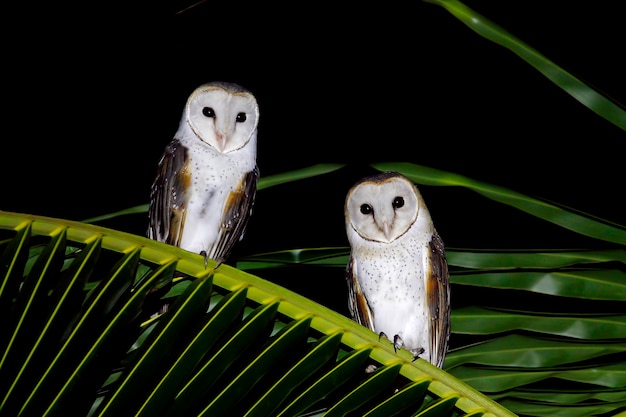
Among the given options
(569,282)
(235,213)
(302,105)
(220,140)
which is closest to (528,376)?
(569,282)

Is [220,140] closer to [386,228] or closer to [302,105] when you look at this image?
[386,228]

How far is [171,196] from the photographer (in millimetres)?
2664

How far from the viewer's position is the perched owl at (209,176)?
2.64 m

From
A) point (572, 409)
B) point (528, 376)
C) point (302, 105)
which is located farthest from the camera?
point (302, 105)

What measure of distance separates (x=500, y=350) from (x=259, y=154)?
390 centimetres

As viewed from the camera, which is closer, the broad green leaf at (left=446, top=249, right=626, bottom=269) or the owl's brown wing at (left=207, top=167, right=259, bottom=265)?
the broad green leaf at (left=446, top=249, right=626, bottom=269)

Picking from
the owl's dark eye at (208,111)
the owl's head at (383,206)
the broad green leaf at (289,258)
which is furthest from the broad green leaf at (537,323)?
the owl's dark eye at (208,111)

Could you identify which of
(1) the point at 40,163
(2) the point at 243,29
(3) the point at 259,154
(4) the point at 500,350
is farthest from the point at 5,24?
(4) the point at 500,350

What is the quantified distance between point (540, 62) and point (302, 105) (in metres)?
3.96

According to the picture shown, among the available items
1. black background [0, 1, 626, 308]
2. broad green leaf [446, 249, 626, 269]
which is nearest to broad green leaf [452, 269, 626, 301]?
broad green leaf [446, 249, 626, 269]

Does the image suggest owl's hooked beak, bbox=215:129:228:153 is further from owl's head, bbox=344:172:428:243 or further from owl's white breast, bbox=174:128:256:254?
owl's head, bbox=344:172:428:243

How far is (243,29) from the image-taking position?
4879 mm

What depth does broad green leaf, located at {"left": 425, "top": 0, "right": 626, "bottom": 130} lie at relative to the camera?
4.61 feet

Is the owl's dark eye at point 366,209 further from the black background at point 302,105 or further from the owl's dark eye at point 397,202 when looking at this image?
the black background at point 302,105
